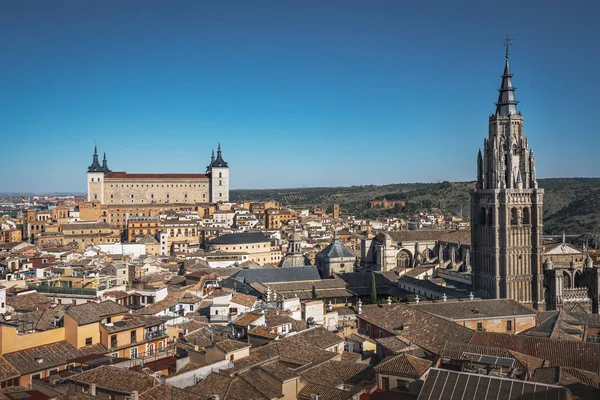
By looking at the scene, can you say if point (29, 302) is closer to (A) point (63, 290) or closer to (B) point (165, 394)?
(A) point (63, 290)

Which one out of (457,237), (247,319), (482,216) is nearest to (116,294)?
(247,319)

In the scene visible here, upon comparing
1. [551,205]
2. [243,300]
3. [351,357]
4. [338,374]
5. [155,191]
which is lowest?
[351,357]

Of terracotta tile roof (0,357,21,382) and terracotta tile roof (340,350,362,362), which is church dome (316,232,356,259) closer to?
terracotta tile roof (340,350,362,362)

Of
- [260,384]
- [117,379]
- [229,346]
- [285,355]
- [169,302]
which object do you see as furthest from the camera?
[169,302]

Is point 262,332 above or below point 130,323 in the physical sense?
below

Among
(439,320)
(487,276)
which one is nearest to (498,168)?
(487,276)

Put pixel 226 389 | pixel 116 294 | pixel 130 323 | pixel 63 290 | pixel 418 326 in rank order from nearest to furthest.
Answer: pixel 226 389 → pixel 130 323 → pixel 418 326 → pixel 116 294 → pixel 63 290

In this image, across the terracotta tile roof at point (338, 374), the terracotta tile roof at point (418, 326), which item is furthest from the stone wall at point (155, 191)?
the terracotta tile roof at point (338, 374)
